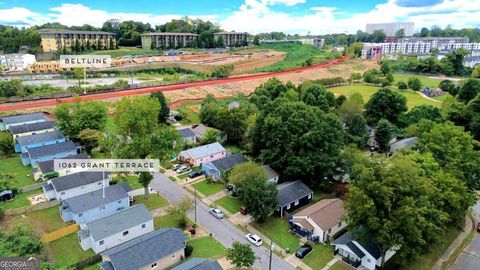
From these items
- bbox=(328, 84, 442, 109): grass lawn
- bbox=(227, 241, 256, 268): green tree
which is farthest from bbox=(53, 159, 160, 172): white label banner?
bbox=(328, 84, 442, 109): grass lawn

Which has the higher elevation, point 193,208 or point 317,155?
point 317,155

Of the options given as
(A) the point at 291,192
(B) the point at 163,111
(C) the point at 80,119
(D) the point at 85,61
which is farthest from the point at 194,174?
(D) the point at 85,61

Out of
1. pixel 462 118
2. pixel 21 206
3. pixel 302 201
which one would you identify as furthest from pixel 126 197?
pixel 462 118

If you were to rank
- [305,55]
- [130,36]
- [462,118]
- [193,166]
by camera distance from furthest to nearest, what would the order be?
[305,55]
[130,36]
[462,118]
[193,166]

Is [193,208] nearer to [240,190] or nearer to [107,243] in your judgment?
[240,190]

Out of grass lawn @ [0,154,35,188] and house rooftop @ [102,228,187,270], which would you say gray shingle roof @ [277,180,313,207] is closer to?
house rooftop @ [102,228,187,270]

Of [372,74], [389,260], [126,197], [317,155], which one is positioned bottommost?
[389,260]
